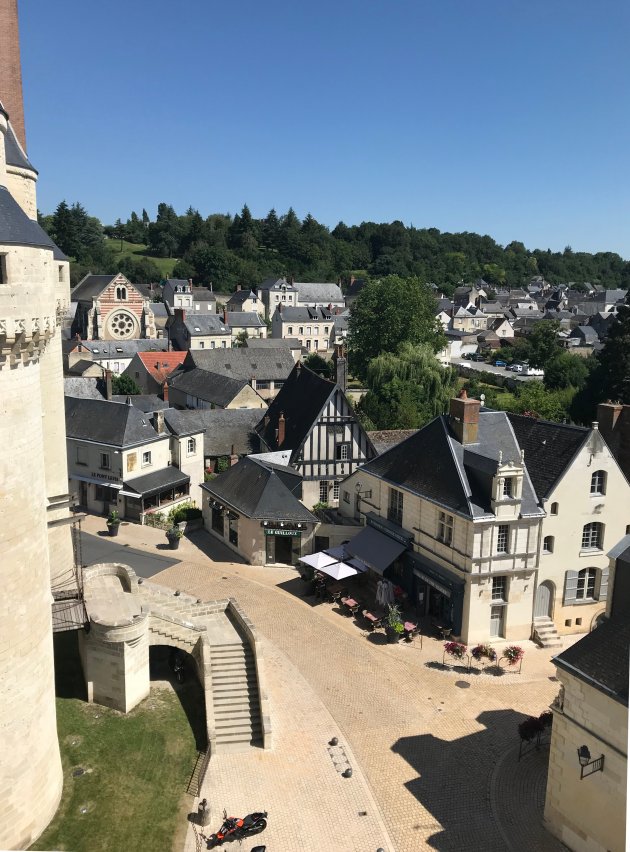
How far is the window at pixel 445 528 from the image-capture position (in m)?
22.2

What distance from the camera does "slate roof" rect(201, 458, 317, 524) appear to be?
2748cm

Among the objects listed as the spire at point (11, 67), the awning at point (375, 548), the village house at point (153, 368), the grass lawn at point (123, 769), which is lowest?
the grass lawn at point (123, 769)

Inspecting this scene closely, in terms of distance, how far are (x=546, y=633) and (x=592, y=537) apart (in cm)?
375

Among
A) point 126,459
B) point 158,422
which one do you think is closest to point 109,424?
point 126,459

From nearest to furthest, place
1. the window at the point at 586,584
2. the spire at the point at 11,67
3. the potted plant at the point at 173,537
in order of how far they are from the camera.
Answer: the spire at the point at 11,67
the window at the point at 586,584
the potted plant at the point at 173,537

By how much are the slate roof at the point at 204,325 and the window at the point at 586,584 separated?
192ft

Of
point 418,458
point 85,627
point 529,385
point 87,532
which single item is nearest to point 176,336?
point 529,385

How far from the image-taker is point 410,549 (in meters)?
24.2

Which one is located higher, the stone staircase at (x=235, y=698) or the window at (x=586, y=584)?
the window at (x=586, y=584)

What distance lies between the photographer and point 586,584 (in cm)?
2338

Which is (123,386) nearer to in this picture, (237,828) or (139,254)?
(237,828)

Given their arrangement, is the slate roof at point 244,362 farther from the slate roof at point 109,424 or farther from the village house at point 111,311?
the slate roof at point 109,424

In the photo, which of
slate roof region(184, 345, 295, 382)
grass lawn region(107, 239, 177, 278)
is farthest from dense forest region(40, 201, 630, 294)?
slate roof region(184, 345, 295, 382)

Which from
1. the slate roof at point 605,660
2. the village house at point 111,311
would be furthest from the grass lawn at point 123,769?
the village house at point 111,311
